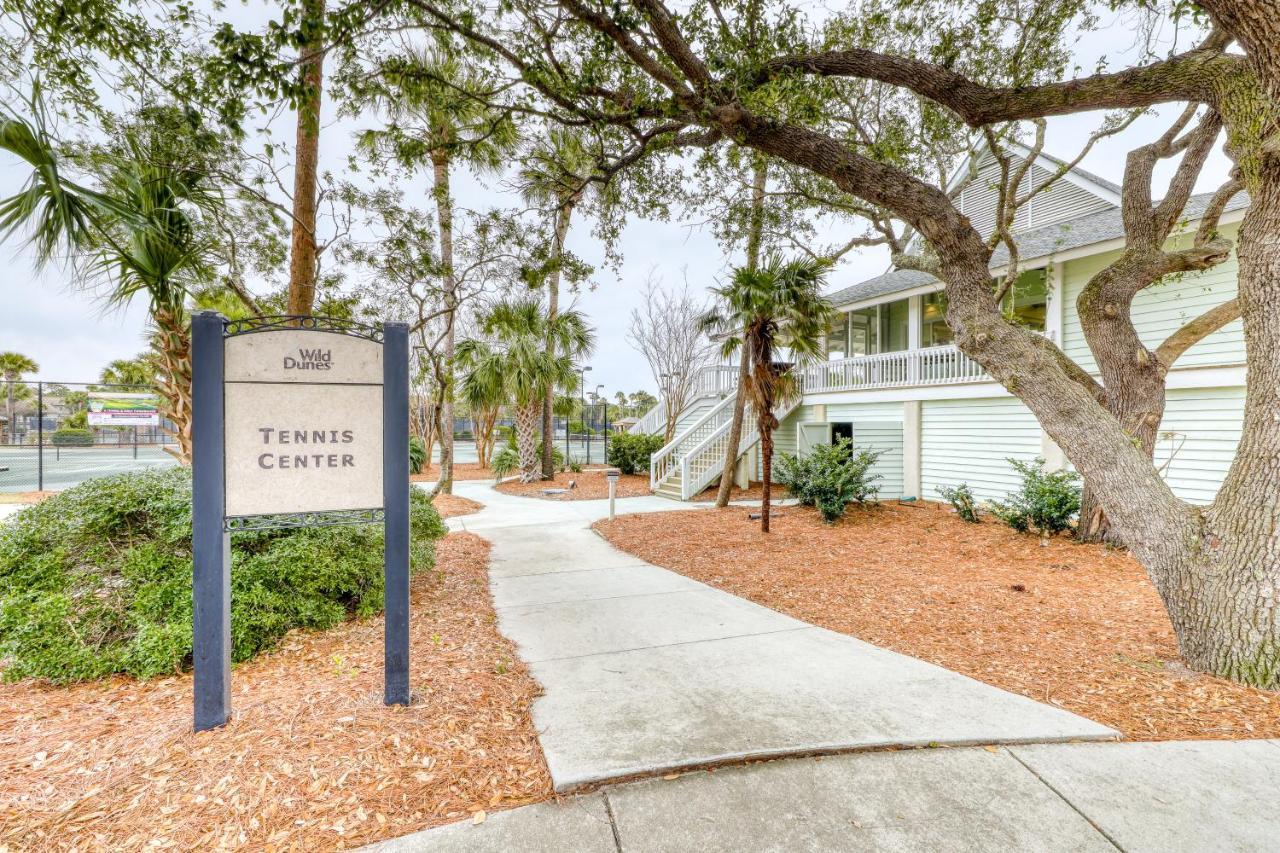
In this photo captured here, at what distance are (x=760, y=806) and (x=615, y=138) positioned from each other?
682cm

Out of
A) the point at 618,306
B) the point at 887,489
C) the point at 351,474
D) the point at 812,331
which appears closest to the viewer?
the point at 351,474

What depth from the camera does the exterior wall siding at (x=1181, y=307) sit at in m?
7.75

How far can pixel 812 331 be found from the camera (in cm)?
802

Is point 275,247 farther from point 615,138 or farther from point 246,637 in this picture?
point 246,637

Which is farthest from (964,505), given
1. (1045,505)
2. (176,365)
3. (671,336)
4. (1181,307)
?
(671,336)

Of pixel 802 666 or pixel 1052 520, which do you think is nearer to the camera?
pixel 802 666

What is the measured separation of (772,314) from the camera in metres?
7.85

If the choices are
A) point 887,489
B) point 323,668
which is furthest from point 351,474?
point 887,489

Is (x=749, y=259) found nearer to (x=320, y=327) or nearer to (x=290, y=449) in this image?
(x=320, y=327)

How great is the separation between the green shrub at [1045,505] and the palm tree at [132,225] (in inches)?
388

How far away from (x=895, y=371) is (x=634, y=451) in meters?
7.47

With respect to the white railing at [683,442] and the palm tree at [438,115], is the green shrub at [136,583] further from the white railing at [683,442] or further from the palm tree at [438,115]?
the white railing at [683,442]

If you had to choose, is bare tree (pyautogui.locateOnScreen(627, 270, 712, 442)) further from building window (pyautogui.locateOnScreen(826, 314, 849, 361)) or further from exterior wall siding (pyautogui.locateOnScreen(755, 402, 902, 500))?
exterior wall siding (pyautogui.locateOnScreen(755, 402, 902, 500))

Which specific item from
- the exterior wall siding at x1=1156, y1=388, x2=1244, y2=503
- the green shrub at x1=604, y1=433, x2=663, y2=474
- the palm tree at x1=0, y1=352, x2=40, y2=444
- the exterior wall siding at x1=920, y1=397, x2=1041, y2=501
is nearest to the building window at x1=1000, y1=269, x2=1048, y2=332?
the exterior wall siding at x1=920, y1=397, x2=1041, y2=501
